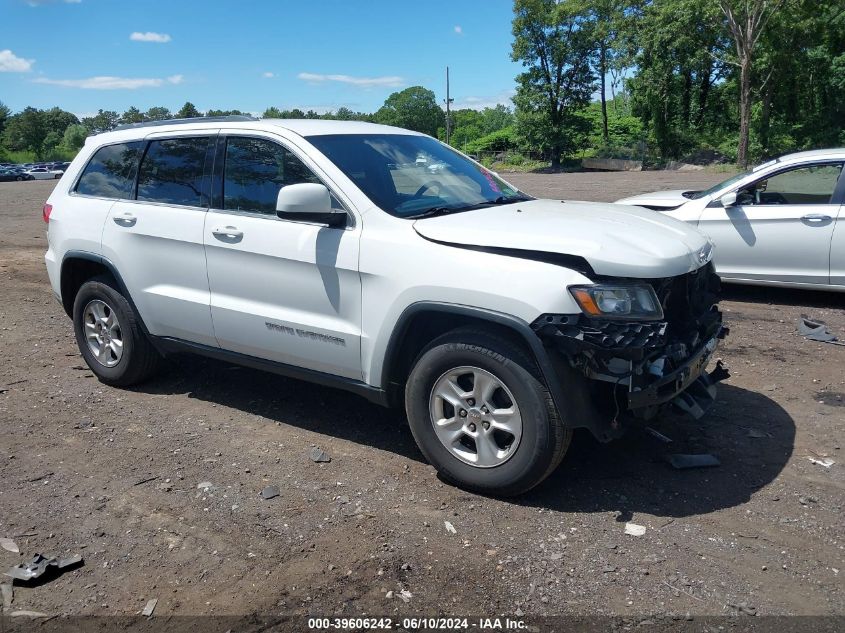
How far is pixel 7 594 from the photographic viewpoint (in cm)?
320

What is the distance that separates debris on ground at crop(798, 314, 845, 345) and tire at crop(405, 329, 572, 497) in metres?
4.13

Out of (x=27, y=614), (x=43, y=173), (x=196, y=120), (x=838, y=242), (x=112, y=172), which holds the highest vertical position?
(x=43, y=173)

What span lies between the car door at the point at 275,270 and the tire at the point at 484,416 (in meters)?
0.52

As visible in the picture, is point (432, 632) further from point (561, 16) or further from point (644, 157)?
point (561, 16)

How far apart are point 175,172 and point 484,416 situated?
2.82 m

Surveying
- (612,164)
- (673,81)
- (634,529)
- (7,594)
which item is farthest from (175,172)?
(673,81)

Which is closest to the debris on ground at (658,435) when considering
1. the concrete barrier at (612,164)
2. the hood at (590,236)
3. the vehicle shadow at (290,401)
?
the hood at (590,236)

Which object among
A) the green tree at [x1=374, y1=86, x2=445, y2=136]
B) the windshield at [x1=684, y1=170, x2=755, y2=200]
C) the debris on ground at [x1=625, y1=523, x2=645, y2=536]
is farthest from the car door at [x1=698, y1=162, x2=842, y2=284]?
the green tree at [x1=374, y1=86, x2=445, y2=136]

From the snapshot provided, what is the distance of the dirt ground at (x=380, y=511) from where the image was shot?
3113 millimetres

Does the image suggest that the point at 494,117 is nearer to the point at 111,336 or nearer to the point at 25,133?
the point at 25,133

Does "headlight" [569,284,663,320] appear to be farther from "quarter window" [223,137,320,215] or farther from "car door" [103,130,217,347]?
"car door" [103,130,217,347]

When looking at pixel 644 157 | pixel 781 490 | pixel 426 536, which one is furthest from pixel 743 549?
pixel 644 157

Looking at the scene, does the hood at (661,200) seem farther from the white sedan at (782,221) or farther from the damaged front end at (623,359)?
the damaged front end at (623,359)

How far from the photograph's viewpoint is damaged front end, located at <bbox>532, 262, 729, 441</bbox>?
3.45 metres
